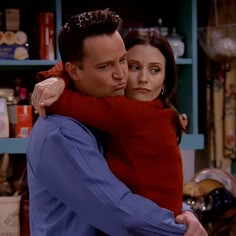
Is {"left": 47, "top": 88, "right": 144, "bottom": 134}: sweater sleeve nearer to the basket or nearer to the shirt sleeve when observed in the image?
the shirt sleeve

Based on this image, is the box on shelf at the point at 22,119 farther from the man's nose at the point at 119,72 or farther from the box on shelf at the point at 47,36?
the man's nose at the point at 119,72

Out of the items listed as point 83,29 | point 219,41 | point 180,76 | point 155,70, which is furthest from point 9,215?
point 83,29

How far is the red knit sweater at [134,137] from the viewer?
0.97 meters

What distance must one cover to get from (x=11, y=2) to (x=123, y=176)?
168 centimetres

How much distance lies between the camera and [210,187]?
2.39 m

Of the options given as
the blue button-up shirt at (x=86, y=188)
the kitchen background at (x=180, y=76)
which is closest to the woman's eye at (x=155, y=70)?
the blue button-up shirt at (x=86, y=188)

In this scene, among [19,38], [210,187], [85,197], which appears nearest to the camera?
[85,197]

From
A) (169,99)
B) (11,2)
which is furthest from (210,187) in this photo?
(169,99)

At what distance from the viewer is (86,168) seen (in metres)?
0.92

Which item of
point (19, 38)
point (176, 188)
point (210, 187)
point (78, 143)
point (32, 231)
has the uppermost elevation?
point (19, 38)

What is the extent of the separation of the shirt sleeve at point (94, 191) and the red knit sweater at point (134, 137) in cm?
5

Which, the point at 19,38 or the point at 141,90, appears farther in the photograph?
the point at 19,38

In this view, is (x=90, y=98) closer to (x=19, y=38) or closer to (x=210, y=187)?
(x=19, y=38)

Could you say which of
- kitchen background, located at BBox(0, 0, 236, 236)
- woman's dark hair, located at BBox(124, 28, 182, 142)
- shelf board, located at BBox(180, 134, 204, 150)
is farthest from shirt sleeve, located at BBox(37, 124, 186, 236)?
shelf board, located at BBox(180, 134, 204, 150)
